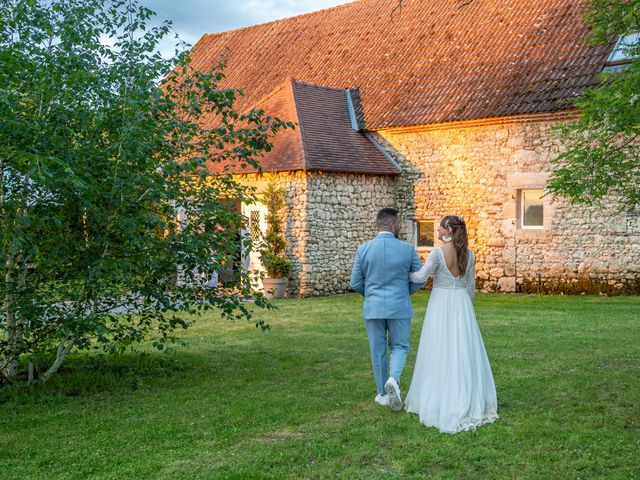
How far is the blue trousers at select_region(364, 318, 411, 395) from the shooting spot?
6910 millimetres

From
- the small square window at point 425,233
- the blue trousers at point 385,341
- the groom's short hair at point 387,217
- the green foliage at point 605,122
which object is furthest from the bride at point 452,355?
the small square window at point 425,233

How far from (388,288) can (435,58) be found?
1429 cm

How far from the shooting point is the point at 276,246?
58.8 ft

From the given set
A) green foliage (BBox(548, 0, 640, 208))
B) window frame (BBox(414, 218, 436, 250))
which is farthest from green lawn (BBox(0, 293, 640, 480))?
window frame (BBox(414, 218, 436, 250))

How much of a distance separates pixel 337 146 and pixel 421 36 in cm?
467

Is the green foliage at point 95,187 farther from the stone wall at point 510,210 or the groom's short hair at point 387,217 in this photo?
the stone wall at point 510,210

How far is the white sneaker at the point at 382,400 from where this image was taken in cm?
698

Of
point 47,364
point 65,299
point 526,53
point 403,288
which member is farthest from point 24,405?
point 526,53

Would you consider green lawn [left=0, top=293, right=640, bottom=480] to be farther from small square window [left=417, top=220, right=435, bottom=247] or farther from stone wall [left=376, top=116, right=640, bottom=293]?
small square window [left=417, top=220, right=435, bottom=247]

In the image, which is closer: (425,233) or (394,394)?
(394,394)

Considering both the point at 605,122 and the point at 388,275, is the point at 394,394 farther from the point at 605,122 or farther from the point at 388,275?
the point at 605,122

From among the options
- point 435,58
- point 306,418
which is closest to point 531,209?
point 435,58

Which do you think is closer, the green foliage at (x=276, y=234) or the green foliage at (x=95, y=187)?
the green foliage at (x=95, y=187)

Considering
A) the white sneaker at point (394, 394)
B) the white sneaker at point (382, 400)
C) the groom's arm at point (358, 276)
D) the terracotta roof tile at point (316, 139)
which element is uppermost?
the terracotta roof tile at point (316, 139)
